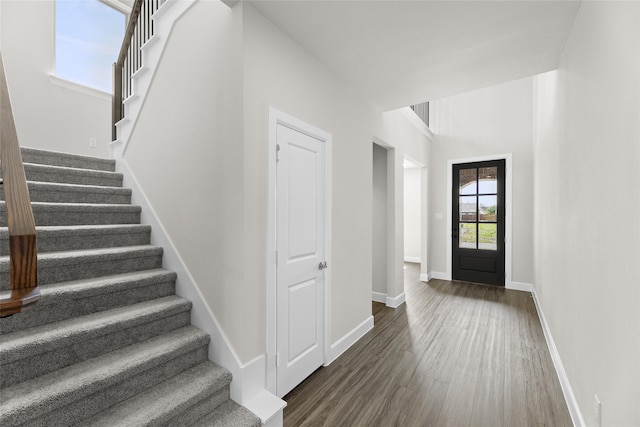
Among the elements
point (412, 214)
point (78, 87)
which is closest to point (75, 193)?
point (78, 87)

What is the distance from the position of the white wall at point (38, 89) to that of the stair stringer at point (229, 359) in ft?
9.26

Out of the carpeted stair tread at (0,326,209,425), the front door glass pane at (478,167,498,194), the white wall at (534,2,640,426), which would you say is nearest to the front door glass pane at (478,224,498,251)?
the front door glass pane at (478,167,498,194)

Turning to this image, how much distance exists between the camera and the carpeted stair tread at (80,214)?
78.0 inches

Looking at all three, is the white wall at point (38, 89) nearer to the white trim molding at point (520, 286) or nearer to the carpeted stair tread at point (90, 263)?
the carpeted stair tread at point (90, 263)

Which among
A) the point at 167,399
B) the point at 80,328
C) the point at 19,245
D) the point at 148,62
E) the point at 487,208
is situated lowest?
the point at 167,399

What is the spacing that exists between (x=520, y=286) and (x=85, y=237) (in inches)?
228

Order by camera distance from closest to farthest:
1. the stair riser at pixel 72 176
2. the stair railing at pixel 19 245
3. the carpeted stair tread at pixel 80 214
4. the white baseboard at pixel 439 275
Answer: the stair railing at pixel 19 245 → the carpeted stair tread at pixel 80 214 → the stair riser at pixel 72 176 → the white baseboard at pixel 439 275

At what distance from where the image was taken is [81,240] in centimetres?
202

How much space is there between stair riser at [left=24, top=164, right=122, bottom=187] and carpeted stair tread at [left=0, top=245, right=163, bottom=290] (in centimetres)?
86

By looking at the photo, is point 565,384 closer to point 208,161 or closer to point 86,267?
point 208,161

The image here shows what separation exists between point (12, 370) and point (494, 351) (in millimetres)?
3445

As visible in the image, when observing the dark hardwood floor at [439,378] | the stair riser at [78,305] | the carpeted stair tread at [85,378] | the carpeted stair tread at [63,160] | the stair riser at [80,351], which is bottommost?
the dark hardwood floor at [439,378]

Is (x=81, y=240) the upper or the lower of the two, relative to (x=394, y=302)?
upper

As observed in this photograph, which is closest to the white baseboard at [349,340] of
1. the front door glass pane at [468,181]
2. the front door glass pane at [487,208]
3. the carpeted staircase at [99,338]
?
the carpeted staircase at [99,338]
